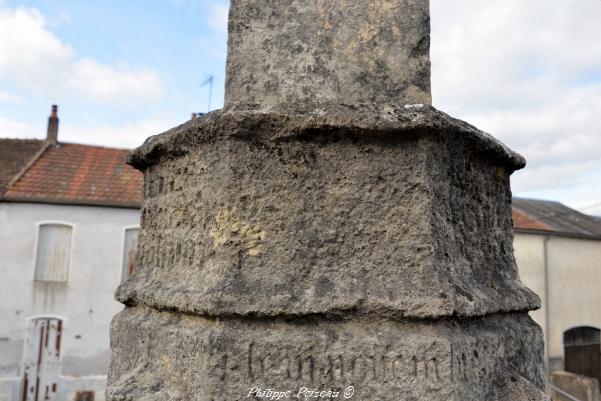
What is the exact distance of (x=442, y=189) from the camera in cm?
142

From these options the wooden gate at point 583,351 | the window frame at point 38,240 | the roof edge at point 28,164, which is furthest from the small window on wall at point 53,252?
the wooden gate at point 583,351

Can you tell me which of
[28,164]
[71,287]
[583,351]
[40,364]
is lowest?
[40,364]

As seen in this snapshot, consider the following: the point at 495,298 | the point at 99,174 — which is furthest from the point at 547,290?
the point at 495,298

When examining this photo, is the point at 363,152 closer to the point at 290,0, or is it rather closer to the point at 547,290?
the point at 290,0

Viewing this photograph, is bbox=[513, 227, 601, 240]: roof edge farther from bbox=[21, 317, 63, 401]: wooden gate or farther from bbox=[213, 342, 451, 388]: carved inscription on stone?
bbox=[213, 342, 451, 388]: carved inscription on stone

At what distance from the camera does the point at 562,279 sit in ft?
49.5

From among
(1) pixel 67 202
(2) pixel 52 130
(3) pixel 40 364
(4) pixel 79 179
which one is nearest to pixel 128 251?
(1) pixel 67 202

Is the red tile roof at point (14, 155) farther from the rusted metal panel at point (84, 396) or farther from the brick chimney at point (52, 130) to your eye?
the rusted metal panel at point (84, 396)

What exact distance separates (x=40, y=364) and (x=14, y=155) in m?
5.47

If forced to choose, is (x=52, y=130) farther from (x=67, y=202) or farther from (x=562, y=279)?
(x=562, y=279)

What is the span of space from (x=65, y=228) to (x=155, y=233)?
38.2ft

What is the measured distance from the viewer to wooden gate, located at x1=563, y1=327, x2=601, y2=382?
15320 mm

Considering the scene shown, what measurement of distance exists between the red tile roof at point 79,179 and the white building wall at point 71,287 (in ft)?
0.81

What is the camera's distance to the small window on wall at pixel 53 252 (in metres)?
12.0
